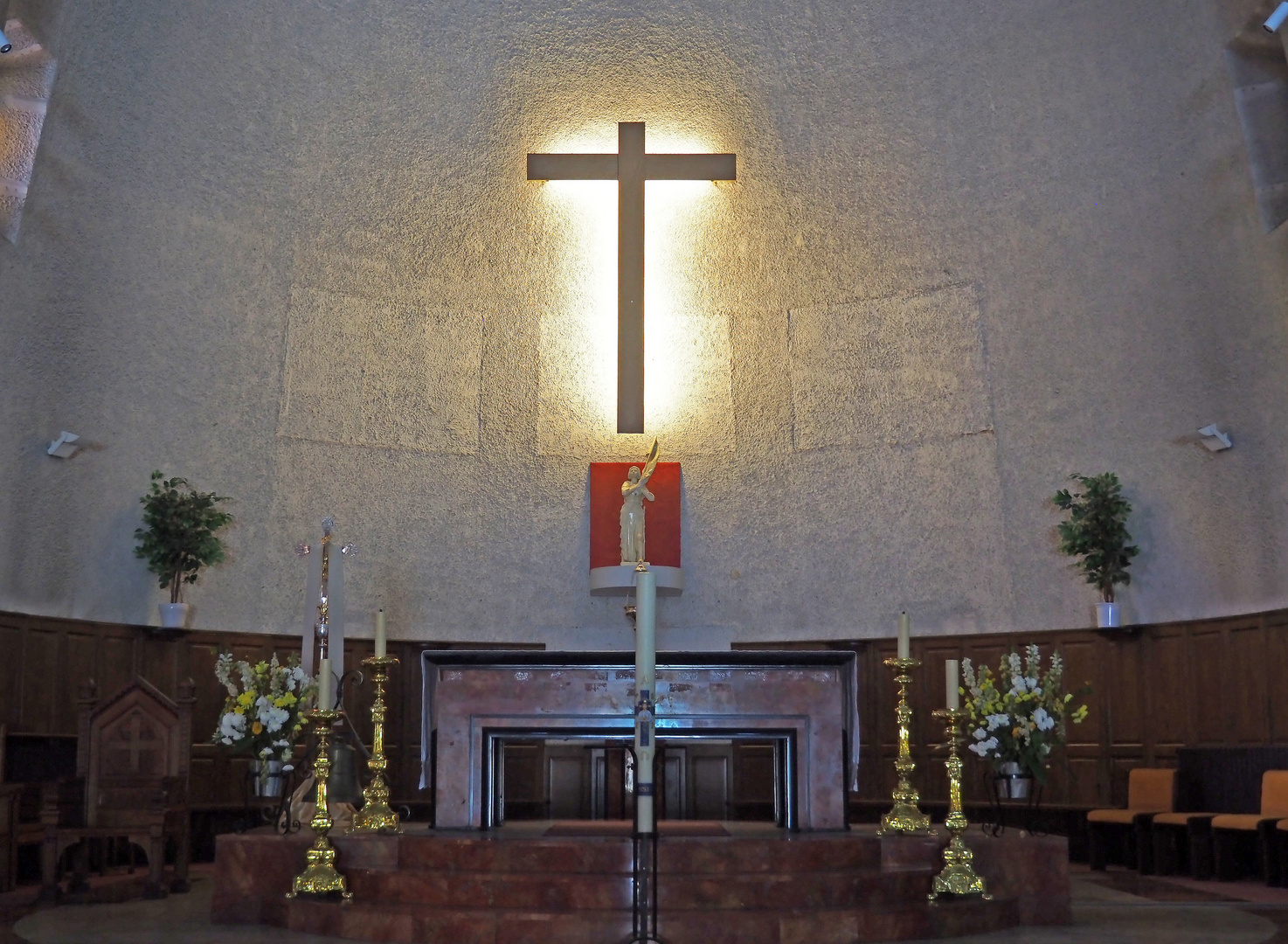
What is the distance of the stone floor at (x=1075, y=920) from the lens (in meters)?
6.21

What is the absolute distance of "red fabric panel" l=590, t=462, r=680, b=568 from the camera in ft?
39.1

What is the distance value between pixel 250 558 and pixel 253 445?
3.18 ft

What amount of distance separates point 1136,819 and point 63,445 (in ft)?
27.7

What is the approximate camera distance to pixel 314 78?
37.6 feet

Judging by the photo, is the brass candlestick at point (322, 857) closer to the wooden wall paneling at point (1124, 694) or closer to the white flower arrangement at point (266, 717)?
the white flower arrangement at point (266, 717)

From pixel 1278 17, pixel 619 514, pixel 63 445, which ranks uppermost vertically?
pixel 1278 17

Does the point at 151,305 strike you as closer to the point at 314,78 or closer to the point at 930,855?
the point at 314,78

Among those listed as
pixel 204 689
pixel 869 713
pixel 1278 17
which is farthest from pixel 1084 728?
pixel 204 689

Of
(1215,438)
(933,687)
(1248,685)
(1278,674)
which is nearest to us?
(1278,674)

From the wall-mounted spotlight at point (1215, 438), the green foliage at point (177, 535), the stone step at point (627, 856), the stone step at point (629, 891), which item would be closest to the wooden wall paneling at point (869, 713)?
the wall-mounted spotlight at point (1215, 438)

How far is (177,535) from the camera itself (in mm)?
10180

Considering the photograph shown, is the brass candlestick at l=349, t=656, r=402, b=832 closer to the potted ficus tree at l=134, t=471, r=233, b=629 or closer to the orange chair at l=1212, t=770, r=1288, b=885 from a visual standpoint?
the potted ficus tree at l=134, t=471, r=233, b=629

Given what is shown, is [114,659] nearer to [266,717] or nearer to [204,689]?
[204,689]

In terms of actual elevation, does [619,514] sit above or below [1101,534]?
above
